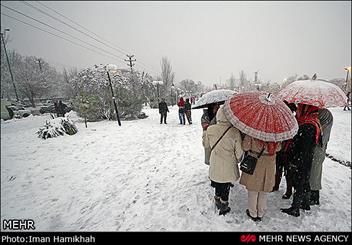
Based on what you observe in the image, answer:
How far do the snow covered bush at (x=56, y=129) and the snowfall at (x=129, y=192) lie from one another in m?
0.73

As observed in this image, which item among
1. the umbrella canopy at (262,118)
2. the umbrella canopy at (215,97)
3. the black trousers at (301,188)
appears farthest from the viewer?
the umbrella canopy at (215,97)

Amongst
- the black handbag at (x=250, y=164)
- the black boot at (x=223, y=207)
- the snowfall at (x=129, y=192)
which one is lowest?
the snowfall at (x=129, y=192)

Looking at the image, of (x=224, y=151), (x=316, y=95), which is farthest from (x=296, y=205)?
(x=316, y=95)

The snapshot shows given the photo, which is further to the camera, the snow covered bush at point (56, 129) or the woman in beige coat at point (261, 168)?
the snow covered bush at point (56, 129)

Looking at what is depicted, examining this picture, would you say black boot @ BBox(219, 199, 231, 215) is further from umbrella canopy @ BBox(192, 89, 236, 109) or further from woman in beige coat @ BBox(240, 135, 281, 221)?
umbrella canopy @ BBox(192, 89, 236, 109)

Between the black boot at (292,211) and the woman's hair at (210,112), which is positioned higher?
the woman's hair at (210,112)

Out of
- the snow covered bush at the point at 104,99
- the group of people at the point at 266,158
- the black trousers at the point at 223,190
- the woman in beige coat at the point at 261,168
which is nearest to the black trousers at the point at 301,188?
the group of people at the point at 266,158

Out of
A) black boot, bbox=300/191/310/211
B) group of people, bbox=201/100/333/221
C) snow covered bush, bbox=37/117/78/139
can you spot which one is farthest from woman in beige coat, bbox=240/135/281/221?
snow covered bush, bbox=37/117/78/139

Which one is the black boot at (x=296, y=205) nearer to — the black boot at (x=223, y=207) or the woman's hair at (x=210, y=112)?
the black boot at (x=223, y=207)

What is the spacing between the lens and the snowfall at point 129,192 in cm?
296

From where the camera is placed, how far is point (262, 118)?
2223 millimetres

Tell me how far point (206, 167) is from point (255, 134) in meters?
3.13

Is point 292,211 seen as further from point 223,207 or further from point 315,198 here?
point 223,207

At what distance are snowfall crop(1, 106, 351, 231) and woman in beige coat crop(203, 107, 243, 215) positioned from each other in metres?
0.77
